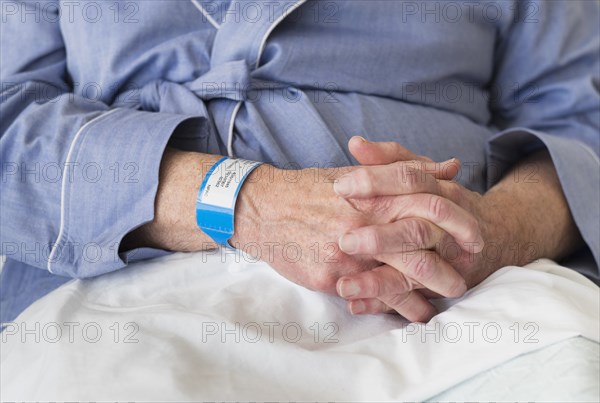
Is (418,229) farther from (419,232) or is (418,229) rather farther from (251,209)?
(251,209)

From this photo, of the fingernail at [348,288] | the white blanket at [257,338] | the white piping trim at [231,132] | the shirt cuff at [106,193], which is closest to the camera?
the white blanket at [257,338]

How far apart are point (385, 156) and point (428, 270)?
0.19 meters

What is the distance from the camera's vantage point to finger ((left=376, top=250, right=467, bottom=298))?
800mm

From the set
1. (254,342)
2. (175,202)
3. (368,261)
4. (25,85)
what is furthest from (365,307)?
(25,85)

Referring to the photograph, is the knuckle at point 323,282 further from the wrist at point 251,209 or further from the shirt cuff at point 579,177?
the shirt cuff at point 579,177

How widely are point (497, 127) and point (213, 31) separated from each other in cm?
64

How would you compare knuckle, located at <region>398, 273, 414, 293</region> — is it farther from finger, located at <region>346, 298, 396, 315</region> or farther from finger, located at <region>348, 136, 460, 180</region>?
finger, located at <region>348, 136, 460, 180</region>

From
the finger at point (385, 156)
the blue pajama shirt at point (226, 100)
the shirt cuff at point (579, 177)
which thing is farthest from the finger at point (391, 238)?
the shirt cuff at point (579, 177)

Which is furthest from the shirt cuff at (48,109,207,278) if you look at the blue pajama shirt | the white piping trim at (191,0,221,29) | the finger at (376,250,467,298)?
A: the finger at (376,250,467,298)

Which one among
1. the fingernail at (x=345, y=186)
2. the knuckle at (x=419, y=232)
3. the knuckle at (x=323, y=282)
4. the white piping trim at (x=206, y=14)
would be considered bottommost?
the knuckle at (x=323, y=282)

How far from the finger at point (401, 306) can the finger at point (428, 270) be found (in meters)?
0.03

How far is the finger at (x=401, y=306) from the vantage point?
82 cm

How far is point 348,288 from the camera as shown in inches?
30.7

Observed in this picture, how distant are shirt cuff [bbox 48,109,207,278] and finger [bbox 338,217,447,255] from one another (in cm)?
28
